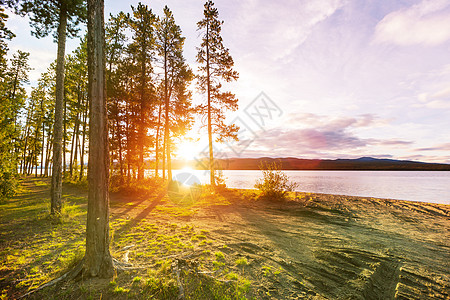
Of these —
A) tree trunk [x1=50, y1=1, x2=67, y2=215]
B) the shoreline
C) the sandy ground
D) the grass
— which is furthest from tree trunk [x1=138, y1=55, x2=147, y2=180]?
the grass

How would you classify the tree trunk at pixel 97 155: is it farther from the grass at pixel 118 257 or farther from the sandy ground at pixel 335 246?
the sandy ground at pixel 335 246

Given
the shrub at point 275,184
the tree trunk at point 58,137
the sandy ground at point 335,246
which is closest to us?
the sandy ground at point 335,246

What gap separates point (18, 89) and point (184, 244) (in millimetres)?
34166

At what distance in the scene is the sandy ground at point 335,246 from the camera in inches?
154

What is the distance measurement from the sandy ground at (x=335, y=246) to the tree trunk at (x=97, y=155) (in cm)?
331

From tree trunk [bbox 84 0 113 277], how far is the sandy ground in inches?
130

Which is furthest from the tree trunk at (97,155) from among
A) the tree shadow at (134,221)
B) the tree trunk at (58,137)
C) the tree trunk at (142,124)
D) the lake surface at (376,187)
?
the tree trunk at (142,124)

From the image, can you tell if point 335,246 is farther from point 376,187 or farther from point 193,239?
point 376,187

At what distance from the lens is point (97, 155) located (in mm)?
4039

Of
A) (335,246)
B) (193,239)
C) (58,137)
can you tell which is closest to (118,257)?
(193,239)

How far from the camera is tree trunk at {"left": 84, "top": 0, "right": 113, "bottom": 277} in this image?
4.02 m

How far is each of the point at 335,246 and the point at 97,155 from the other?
7.51 metres

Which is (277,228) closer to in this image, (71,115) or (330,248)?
(330,248)

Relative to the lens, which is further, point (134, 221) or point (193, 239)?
point (134, 221)
